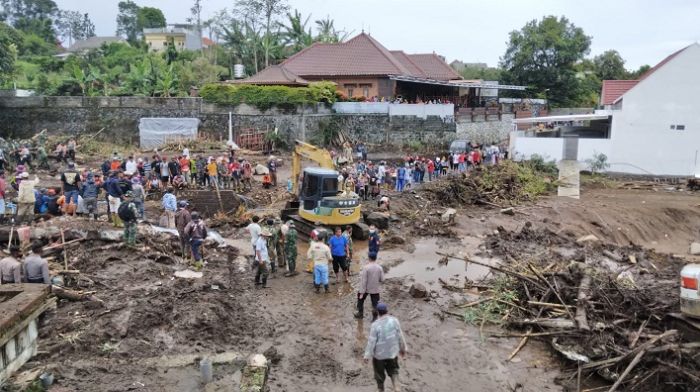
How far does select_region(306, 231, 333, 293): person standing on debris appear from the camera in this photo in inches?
470

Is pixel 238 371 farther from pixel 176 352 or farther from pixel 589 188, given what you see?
pixel 589 188

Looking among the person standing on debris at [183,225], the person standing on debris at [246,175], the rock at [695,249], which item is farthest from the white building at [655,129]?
the person standing on debris at [183,225]

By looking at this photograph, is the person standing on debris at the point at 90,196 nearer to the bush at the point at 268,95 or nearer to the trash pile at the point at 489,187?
the trash pile at the point at 489,187

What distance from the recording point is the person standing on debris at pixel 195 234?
42.6ft

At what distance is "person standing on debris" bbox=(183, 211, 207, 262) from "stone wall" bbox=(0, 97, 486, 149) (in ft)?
61.9

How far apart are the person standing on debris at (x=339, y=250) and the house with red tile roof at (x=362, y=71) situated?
2167cm

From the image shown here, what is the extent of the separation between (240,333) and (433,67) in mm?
37828

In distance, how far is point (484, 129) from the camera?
36.5m

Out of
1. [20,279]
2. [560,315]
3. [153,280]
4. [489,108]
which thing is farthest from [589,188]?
[20,279]

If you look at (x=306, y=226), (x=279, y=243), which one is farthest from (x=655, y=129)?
(x=279, y=243)

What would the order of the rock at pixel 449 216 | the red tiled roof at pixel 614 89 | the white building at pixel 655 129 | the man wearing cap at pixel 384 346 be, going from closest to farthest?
the man wearing cap at pixel 384 346, the rock at pixel 449 216, the white building at pixel 655 129, the red tiled roof at pixel 614 89

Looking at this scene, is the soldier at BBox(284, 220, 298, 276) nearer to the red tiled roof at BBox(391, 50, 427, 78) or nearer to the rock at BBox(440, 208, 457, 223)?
the rock at BBox(440, 208, 457, 223)

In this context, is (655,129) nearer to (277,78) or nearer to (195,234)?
(277,78)

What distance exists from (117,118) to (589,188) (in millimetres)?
25991
